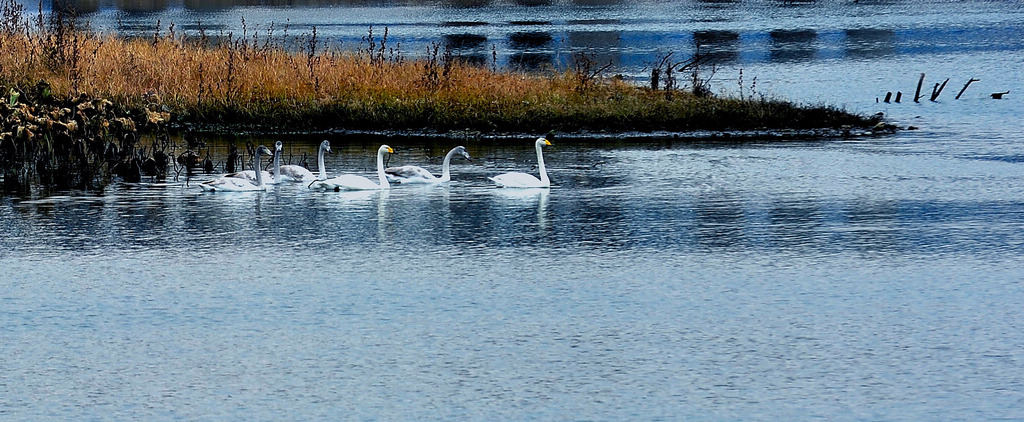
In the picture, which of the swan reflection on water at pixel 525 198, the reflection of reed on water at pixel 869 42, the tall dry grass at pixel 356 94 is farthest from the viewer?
the reflection of reed on water at pixel 869 42

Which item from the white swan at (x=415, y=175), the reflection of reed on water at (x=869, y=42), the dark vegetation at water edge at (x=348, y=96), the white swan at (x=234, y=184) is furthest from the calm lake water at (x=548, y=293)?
the reflection of reed on water at (x=869, y=42)

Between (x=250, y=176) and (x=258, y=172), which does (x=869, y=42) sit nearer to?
(x=250, y=176)

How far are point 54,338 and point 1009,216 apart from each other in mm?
11346

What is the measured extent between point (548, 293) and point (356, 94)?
17.6m

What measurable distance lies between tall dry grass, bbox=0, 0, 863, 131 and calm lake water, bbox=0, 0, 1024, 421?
10.0 ft

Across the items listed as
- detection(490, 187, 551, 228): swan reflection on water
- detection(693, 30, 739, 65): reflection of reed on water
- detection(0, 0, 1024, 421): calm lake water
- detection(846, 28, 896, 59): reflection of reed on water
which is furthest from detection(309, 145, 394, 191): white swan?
detection(846, 28, 896, 59): reflection of reed on water

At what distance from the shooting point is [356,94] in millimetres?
30000

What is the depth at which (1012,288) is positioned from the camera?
1312 centimetres

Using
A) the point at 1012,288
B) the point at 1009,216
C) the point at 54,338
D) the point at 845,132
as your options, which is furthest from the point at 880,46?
the point at 54,338

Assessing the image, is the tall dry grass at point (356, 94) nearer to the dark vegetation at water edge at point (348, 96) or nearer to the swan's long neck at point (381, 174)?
the dark vegetation at water edge at point (348, 96)

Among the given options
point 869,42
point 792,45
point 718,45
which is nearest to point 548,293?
point 718,45

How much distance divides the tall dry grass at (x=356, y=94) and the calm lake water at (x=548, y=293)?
305 centimetres

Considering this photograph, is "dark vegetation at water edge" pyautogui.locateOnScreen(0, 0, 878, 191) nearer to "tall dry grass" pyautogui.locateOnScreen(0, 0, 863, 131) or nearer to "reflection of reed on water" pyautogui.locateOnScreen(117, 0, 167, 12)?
"tall dry grass" pyautogui.locateOnScreen(0, 0, 863, 131)

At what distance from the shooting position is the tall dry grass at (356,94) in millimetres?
29016
